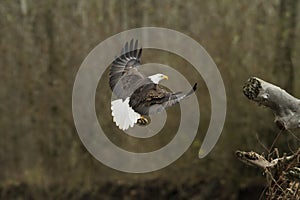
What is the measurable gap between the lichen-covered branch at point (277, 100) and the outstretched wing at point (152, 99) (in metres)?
0.12

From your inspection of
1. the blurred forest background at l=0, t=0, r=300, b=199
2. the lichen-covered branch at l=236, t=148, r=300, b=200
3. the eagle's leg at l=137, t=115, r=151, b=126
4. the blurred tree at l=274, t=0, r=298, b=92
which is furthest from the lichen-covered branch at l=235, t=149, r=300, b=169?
the blurred tree at l=274, t=0, r=298, b=92

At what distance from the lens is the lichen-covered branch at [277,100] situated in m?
0.68

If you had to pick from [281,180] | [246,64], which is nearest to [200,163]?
[246,64]

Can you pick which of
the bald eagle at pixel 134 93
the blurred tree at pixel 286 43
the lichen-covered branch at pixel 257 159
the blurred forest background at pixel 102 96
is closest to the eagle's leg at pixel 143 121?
the bald eagle at pixel 134 93

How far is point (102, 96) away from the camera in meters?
1.75

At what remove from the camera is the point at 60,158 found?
1.99 meters

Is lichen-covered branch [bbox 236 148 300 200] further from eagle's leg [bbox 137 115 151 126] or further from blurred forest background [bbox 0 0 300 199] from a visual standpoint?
blurred forest background [bbox 0 0 300 199]

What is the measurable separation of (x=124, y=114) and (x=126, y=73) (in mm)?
57

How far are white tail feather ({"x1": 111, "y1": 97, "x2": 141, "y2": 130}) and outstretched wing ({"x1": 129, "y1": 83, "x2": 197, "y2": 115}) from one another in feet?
0.06

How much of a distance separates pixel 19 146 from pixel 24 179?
0.14 meters

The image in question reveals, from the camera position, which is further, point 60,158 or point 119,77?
point 60,158

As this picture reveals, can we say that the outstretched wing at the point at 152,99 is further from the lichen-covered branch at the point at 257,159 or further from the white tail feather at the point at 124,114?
the lichen-covered branch at the point at 257,159

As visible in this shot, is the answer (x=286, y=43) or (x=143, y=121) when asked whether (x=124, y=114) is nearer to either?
(x=143, y=121)

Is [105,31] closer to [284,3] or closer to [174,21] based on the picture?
[174,21]
